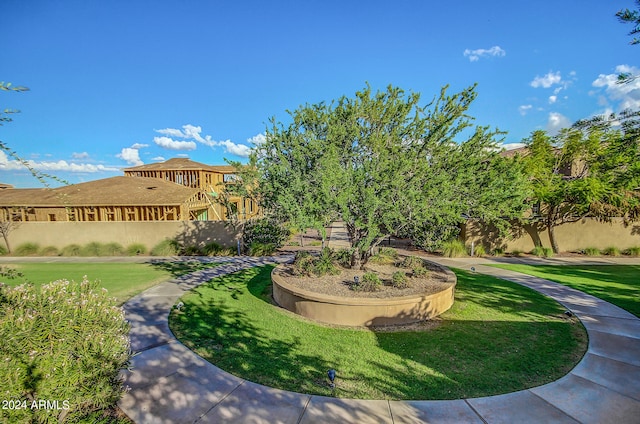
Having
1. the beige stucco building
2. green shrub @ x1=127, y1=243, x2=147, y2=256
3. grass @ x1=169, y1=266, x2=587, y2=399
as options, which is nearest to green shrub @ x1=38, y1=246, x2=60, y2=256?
the beige stucco building

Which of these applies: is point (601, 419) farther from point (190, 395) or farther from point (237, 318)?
point (237, 318)

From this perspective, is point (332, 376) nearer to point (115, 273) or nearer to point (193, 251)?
point (115, 273)

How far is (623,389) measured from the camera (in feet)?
15.6

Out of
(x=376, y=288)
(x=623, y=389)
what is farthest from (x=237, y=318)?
(x=623, y=389)

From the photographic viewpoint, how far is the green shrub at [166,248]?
54.2 ft

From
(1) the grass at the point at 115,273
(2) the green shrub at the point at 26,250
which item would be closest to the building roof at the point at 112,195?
(2) the green shrub at the point at 26,250

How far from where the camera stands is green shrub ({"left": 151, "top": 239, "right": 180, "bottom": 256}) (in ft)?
54.2

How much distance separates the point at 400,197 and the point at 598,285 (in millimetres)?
8233

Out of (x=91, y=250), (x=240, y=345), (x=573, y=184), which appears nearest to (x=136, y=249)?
(x=91, y=250)

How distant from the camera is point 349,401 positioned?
176 inches

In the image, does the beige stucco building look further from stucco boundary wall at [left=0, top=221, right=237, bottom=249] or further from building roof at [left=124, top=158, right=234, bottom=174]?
building roof at [left=124, top=158, right=234, bottom=174]

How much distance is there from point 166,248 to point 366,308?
1336cm

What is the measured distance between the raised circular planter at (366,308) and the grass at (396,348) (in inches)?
10.6

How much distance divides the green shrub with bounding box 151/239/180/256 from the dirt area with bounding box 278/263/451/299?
9.24 metres
